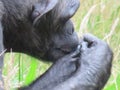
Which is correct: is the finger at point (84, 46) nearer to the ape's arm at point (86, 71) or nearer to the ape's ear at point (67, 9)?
the ape's arm at point (86, 71)

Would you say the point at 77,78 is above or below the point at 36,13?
below

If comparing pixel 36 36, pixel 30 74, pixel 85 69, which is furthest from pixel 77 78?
pixel 30 74

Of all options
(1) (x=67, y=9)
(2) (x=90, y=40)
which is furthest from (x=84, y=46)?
(1) (x=67, y=9)

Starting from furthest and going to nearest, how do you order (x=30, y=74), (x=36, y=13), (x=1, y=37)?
(x=30, y=74), (x=36, y=13), (x=1, y=37)

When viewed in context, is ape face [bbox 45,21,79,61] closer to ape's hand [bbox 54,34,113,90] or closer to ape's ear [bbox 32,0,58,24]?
ape's hand [bbox 54,34,113,90]

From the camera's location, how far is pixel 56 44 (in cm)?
347

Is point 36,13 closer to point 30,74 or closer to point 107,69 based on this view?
point 107,69

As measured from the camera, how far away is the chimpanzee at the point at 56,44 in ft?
10.8

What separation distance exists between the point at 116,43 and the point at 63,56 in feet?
5.35

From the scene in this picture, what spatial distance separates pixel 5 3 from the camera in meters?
3.23

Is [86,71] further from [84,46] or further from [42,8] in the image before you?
[42,8]

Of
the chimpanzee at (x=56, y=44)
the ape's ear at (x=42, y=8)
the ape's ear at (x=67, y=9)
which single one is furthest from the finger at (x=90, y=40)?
the ape's ear at (x=42, y=8)

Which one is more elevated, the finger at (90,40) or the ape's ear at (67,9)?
the ape's ear at (67,9)

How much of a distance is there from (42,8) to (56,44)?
0.78 ft
